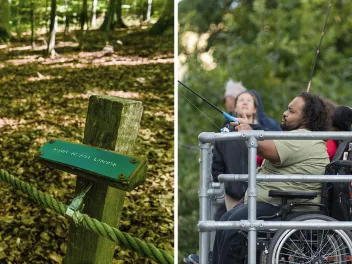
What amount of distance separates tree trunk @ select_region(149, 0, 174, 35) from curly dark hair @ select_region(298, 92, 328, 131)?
301 inches

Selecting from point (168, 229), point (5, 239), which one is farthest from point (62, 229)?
point (168, 229)

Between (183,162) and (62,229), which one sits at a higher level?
(183,162)

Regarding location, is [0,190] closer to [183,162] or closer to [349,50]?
[183,162]

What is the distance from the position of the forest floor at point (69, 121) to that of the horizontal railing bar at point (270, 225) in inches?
170

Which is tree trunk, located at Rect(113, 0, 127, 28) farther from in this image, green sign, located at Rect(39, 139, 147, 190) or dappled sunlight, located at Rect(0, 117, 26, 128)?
green sign, located at Rect(39, 139, 147, 190)

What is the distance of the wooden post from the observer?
2.67 m

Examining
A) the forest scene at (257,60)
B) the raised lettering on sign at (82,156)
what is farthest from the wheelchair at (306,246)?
the forest scene at (257,60)

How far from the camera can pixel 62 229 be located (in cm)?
710

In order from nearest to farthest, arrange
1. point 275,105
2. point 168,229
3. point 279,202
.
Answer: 1. point 279,202
2. point 168,229
3. point 275,105

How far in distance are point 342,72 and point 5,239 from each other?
196 inches

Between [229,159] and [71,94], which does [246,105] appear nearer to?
[229,159]

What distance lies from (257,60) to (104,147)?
25.6ft

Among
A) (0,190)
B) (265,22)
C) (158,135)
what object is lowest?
(0,190)

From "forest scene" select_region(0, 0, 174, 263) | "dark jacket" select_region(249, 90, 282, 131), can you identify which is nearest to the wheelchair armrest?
"dark jacket" select_region(249, 90, 282, 131)
